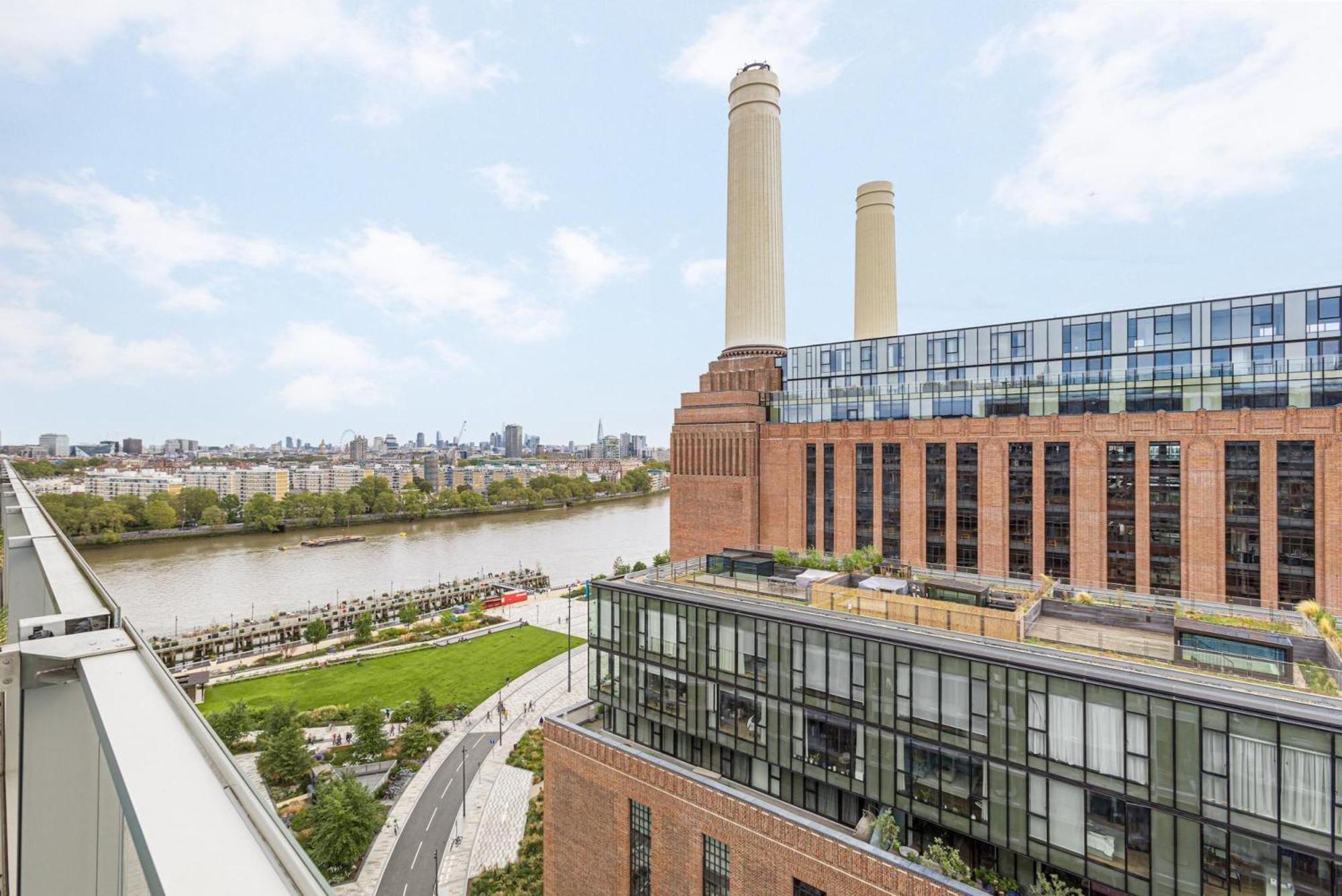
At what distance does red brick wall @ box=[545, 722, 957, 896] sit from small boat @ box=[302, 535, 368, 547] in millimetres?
84247

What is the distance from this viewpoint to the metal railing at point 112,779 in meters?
1.77

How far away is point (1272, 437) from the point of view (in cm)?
3188

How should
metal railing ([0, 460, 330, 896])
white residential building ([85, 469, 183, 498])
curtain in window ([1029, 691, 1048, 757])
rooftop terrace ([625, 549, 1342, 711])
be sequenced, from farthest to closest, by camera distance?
white residential building ([85, 469, 183, 498])
curtain in window ([1029, 691, 1048, 757])
rooftop terrace ([625, 549, 1342, 711])
metal railing ([0, 460, 330, 896])

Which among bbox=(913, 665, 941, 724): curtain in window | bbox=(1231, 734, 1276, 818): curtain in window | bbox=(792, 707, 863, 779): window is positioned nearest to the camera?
bbox=(1231, 734, 1276, 818): curtain in window

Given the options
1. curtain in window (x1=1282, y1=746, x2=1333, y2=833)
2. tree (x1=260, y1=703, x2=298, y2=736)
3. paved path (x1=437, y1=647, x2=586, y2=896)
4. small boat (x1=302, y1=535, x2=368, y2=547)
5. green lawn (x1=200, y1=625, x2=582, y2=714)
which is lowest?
paved path (x1=437, y1=647, x2=586, y2=896)

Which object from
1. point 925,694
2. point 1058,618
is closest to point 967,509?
point 1058,618

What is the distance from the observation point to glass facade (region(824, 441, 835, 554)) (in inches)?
1825

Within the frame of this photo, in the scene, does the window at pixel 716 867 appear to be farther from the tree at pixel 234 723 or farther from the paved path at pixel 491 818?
the tree at pixel 234 723

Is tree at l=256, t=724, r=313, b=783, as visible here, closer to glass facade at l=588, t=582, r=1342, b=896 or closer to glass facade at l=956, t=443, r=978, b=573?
glass facade at l=588, t=582, r=1342, b=896

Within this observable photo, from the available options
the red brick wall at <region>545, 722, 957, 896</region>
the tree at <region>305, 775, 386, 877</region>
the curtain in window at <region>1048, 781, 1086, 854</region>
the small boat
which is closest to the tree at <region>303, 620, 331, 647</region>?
the tree at <region>305, 775, 386, 877</region>

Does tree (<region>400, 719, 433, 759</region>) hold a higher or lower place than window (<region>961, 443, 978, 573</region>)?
lower

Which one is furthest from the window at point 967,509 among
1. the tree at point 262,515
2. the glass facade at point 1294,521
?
the tree at point 262,515

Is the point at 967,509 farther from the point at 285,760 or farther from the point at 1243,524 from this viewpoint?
the point at 285,760

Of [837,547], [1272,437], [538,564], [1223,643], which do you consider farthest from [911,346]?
[538,564]
